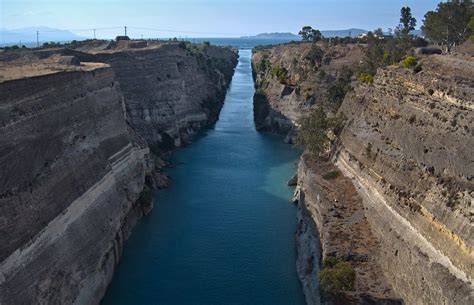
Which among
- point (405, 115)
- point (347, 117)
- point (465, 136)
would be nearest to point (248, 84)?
point (347, 117)

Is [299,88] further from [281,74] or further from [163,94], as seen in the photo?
[163,94]

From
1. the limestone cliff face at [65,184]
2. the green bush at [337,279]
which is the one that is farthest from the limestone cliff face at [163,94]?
the green bush at [337,279]

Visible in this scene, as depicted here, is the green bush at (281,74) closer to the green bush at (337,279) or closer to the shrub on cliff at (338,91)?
the shrub on cliff at (338,91)

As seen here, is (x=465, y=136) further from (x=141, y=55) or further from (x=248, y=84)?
Result: (x=248, y=84)

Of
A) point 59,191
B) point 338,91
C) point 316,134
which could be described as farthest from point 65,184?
point 338,91

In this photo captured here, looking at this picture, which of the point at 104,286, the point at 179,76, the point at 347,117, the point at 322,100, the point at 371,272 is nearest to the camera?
the point at 371,272
